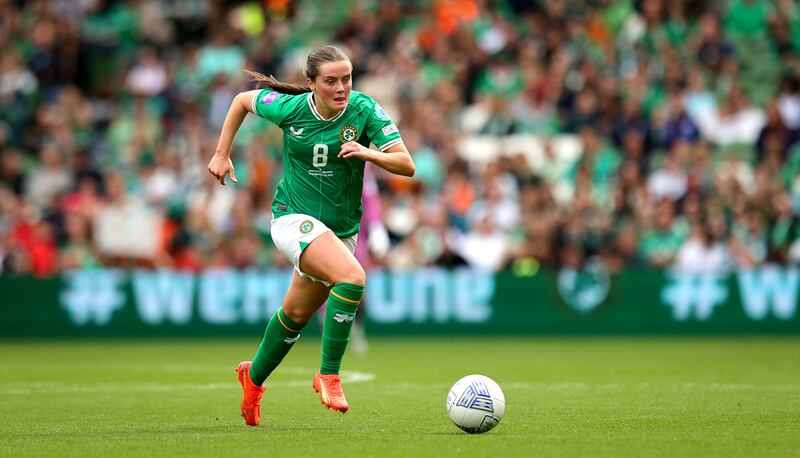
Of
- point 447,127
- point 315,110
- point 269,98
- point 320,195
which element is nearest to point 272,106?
point 269,98

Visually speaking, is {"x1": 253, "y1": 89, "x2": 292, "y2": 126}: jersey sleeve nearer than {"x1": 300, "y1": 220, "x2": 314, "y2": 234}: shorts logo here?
No

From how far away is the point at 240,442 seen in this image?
7.28 meters

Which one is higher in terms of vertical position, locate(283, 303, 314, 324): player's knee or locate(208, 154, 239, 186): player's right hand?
locate(208, 154, 239, 186): player's right hand

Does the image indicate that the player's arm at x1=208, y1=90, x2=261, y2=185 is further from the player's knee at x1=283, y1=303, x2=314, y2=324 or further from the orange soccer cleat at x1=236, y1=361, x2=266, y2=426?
the orange soccer cleat at x1=236, y1=361, x2=266, y2=426

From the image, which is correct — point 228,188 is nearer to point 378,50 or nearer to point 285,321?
point 378,50

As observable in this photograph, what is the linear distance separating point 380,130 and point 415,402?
8.05 feet

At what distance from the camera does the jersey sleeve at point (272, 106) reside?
27.4 ft

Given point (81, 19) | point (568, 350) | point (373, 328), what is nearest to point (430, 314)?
point (373, 328)

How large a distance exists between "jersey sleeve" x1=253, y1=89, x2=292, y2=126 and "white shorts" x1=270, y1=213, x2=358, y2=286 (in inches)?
25.1

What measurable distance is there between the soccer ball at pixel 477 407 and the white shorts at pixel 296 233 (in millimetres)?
1145

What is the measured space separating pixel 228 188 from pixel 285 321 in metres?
12.6

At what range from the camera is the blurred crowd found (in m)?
19.0

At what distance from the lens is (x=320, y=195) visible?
8.31 m

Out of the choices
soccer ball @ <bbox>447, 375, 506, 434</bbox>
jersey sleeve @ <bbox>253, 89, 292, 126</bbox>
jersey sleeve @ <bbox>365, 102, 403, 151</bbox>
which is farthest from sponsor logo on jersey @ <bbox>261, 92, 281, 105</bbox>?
soccer ball @ <bbox>447, 375, 506, 434</bbox>
